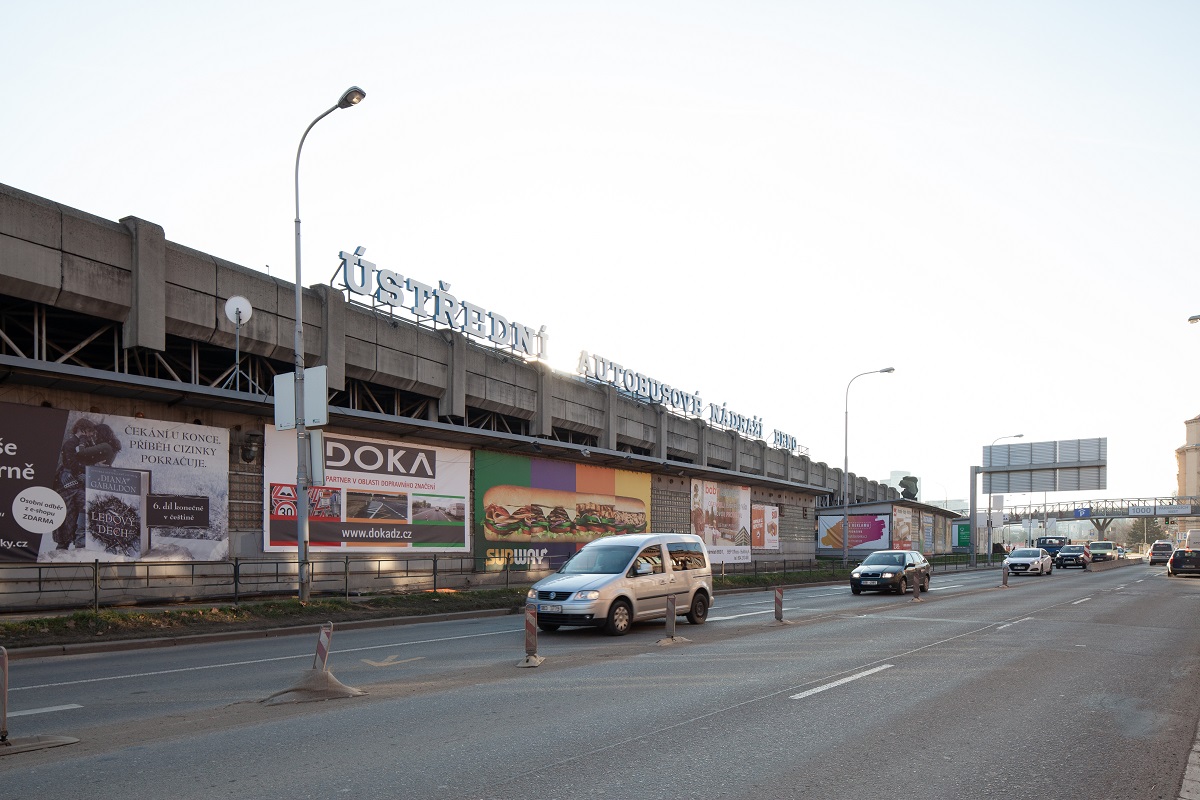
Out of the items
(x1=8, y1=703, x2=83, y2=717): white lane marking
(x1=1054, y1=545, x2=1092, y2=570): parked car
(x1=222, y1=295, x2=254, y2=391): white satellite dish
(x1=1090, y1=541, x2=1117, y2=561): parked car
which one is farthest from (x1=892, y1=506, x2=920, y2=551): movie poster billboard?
(x1=8, y1=703, x2=83, y2=717): white lane marking

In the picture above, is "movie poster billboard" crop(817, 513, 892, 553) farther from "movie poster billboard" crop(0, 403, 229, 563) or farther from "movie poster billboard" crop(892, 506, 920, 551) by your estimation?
"movie poster billboard" crop(0, 403, 229, 563)

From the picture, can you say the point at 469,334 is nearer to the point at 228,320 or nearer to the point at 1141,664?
the point at 228,320

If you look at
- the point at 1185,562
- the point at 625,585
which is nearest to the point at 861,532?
the point at 1185,562

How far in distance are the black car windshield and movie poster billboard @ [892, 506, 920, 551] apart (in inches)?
2132

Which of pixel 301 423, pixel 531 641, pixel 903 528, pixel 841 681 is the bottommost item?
pixel 903 528

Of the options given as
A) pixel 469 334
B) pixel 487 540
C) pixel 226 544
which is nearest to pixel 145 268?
pixel 226 544

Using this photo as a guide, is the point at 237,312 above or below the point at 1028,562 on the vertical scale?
above

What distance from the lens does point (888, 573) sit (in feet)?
101

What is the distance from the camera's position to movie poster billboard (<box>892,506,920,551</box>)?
6900 cm

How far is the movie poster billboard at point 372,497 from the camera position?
26.3 meters

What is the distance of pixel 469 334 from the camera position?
34.4m

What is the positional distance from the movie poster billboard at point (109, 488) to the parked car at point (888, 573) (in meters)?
19.6

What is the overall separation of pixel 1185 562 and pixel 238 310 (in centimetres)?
4546

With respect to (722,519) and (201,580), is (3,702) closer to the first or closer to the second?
(201,580)
